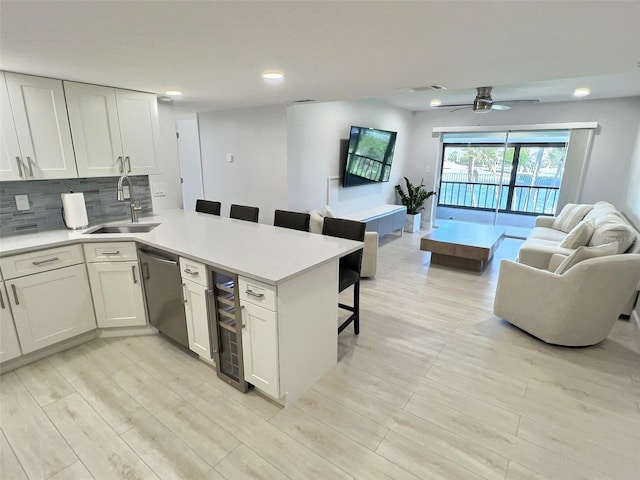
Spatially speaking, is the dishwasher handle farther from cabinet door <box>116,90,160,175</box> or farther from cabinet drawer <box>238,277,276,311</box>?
cabinet door <box>116,90,160,175</box>

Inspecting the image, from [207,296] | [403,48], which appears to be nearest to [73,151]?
[207,296]

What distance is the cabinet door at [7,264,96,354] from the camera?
91.9 inches

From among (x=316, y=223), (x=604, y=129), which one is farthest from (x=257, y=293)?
(x=604, y=129)

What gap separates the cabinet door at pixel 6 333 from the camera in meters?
2.25

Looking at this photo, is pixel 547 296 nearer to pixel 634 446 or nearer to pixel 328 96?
pixel 634 446

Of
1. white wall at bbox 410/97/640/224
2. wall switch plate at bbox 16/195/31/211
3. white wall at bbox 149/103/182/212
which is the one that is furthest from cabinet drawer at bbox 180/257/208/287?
white wall at bbox 410/97/640/224

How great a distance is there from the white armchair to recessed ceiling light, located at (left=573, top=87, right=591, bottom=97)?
315 centimetres

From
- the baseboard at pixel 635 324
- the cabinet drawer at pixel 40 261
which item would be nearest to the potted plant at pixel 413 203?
the baseboard at pixel 635 324

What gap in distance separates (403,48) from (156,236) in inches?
87.4

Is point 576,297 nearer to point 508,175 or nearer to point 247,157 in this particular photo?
point 247,157

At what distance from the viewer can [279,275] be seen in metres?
1.78

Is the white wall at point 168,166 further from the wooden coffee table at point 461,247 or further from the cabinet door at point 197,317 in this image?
the wooden coffee table at point 461,247

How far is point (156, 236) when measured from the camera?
103 inches

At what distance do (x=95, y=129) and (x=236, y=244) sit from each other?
5.59ft
